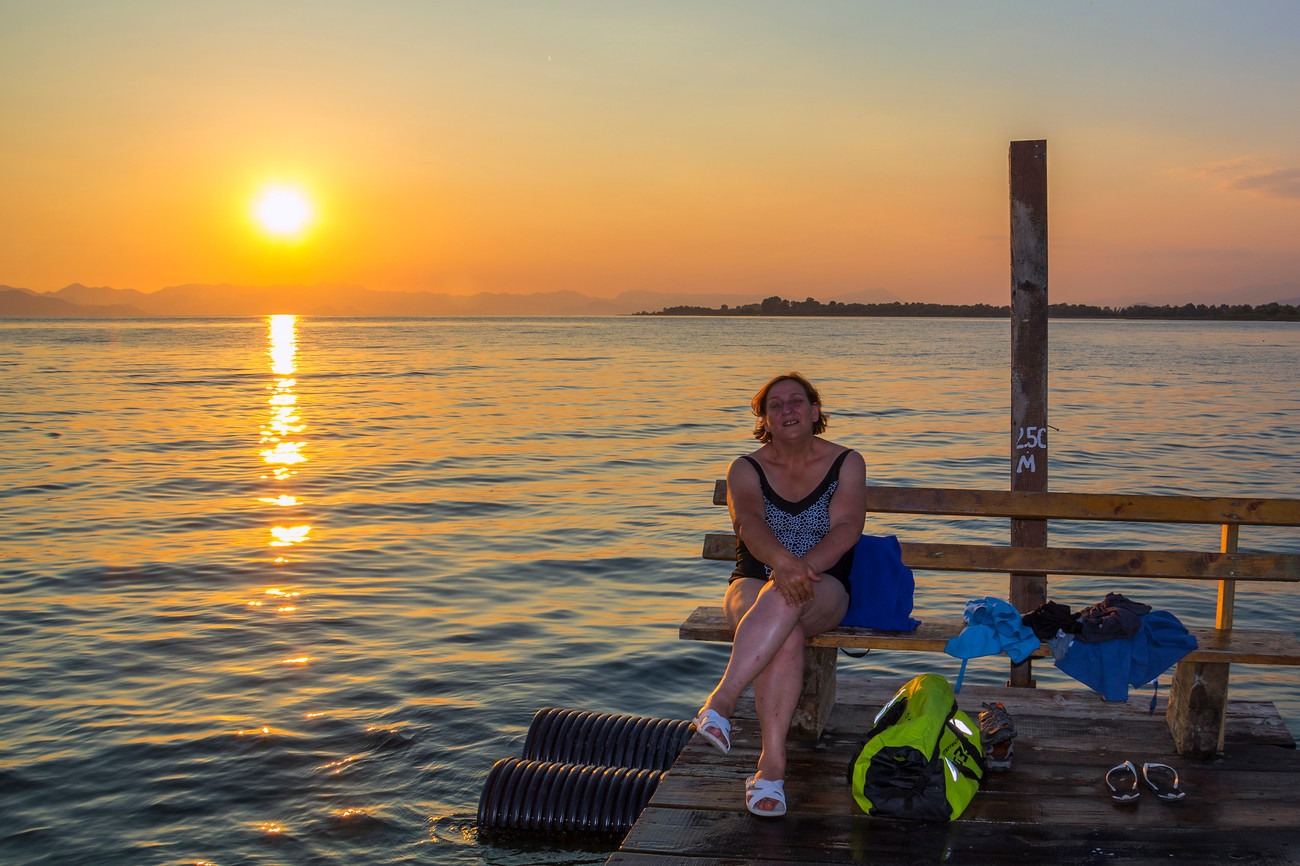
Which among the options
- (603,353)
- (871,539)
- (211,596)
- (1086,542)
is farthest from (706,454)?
(603,353)

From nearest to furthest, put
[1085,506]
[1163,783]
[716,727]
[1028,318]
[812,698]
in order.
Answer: [1163,783], [716,727], [812,698], [1085,506], [1028,318]

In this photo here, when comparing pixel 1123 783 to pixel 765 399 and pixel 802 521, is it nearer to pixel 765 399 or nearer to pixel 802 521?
pixel 802 521

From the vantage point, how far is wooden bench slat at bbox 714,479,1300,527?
5.49 metres

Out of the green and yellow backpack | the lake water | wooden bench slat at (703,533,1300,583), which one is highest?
wooden bench slat at (703,533,1300,583)

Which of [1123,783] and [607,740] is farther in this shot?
[607,740]

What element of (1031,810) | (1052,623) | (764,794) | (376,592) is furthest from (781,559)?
(376,592)

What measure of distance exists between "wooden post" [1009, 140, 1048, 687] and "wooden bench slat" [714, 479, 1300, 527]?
38.7 inches

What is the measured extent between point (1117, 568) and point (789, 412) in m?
1.93

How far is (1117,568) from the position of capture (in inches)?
220

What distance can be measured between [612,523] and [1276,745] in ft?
34.7

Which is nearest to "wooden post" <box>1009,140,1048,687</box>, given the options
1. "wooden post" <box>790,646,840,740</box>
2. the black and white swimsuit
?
the black and white swimsuit

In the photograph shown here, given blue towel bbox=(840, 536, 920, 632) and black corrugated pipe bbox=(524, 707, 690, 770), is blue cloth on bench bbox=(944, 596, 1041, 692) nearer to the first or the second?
blue towel bbox=(840, 536, 920, 632)

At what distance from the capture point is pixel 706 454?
22.8m

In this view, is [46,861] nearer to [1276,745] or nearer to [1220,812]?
[1220,812]
